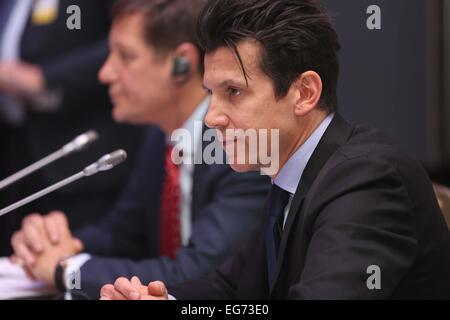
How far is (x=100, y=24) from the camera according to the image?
8.40 ft

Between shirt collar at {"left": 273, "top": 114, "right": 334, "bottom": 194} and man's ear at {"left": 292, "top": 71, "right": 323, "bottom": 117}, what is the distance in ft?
0.14

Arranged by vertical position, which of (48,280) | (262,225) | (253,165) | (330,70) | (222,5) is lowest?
(48,280)

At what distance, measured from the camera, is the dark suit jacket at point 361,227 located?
1.26 metres

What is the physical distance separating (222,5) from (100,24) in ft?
3.92

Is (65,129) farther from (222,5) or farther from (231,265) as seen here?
(222,5)

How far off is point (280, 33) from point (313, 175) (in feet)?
0.83

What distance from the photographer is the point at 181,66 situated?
1987 mm

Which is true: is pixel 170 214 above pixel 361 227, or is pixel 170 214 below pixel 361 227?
below

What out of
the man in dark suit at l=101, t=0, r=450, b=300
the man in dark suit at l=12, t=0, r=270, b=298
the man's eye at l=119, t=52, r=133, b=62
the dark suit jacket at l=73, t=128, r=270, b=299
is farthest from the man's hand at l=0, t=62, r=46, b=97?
the man in dark suit at l=101, t=0, r=450, b=300

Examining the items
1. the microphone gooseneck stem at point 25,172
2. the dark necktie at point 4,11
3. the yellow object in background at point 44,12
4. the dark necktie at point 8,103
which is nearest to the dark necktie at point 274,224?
the microphone gooseneck stem at point 25,172

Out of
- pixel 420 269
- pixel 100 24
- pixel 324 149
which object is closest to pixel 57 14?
pixel 100 24

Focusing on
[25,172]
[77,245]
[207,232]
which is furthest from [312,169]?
[77,245]

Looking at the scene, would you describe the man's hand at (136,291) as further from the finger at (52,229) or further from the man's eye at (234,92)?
the finger at (52,229)

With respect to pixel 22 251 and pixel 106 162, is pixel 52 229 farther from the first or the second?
pixel 106 162
